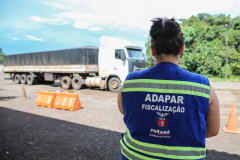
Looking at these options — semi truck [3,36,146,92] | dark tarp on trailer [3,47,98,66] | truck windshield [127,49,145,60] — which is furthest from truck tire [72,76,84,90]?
truck windshield [127,49,145,60]

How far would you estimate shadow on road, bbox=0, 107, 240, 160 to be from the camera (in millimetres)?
3777

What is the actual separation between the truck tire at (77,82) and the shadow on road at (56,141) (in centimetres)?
780

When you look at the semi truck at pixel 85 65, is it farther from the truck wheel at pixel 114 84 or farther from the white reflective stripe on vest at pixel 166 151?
the white reflective stripe on vest at pixel 166 151

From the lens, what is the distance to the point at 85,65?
1384cm

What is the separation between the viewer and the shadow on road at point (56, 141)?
3.78m

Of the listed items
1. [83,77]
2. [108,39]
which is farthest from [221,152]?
[83,77]

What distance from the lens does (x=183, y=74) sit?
1.28 meters

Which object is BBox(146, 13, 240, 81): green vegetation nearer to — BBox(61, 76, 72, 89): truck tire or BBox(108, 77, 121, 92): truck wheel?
BBox(61, 76, 72, 89): truck tire

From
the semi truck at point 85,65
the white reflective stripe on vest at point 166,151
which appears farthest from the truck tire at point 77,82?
the white reflective stripe on vest at point 166,151

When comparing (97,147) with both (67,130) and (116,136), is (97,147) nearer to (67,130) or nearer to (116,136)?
(116,136)

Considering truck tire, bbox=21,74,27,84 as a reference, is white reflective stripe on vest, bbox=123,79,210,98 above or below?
above

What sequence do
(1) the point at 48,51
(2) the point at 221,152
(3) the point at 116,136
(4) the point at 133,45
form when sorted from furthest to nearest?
(1) the point at 48,51 < (4) the point at 133,45 < (3) the point at 116,136 < (2) the point at 221,152

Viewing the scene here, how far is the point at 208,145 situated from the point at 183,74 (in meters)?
3.73

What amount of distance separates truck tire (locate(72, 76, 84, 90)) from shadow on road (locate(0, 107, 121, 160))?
25.6 feet
